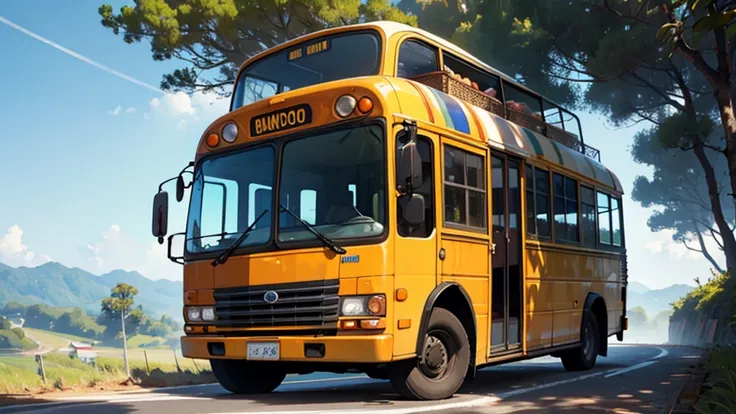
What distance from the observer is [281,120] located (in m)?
7.92

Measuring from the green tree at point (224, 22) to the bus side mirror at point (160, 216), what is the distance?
14.1 m

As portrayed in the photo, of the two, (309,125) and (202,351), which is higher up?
(309,125)

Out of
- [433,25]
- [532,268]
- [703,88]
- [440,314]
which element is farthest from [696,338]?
[440,314]

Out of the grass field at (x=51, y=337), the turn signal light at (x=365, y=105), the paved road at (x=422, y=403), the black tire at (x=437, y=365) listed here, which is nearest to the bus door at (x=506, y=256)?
the paved road at (x=422, y=403)

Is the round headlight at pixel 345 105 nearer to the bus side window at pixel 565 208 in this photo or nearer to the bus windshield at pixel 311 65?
the bus windshield at pixel 311 65

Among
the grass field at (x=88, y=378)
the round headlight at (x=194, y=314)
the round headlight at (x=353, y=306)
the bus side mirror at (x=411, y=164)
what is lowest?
the grass field at (x=88, y=378)

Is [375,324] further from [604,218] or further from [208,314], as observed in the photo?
[604,218]

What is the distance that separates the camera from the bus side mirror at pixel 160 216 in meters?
8.57

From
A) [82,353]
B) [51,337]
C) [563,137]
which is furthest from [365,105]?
[51,337]

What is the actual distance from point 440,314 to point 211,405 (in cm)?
227

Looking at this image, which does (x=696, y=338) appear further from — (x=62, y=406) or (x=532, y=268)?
(x=62, y=406)

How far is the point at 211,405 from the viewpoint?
7.24 m

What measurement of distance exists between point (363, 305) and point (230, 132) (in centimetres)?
255

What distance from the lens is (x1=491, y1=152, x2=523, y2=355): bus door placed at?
28.5 feet
